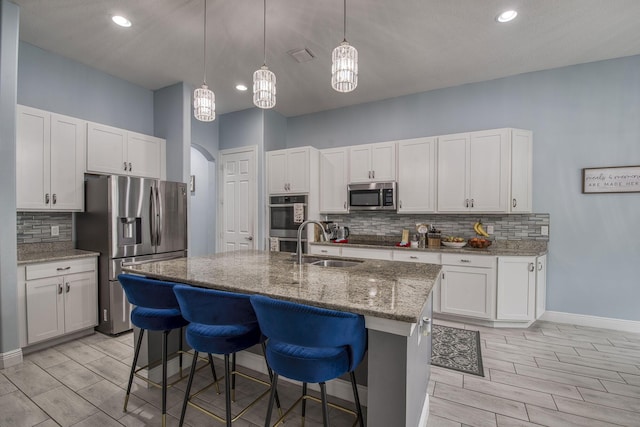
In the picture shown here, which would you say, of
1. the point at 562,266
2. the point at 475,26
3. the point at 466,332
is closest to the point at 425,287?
the point at 466,332

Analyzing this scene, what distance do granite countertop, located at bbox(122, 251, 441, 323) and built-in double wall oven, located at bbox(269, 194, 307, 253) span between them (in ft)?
6.59

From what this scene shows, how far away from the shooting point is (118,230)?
3.19 meters

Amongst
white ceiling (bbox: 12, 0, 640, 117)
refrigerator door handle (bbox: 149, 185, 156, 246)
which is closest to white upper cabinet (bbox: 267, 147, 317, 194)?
white ceiling (bbox: 12, 0, 640, 117)

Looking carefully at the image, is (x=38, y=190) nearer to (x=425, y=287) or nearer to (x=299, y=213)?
(x=299, y=213)

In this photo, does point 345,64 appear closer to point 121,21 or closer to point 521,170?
point 121,21

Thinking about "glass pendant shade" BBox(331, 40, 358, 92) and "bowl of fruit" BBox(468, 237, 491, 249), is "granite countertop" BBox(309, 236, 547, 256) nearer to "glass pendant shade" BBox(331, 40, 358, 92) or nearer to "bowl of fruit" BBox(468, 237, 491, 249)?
"bowl of fruit" BBox(468, 237, 491, 249)

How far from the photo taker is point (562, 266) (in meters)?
3.55

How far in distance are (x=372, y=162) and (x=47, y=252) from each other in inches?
159

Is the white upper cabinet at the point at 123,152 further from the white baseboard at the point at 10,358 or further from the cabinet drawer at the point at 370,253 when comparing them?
the cabinet drawer at the point at 370,253

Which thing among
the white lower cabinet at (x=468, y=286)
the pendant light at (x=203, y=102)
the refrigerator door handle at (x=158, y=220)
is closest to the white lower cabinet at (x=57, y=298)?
the refrigerator door handle at (x=158, y=220)

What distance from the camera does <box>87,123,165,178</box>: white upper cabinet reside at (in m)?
3.39

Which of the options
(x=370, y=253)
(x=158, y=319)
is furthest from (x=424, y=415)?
(x=370, y=253)

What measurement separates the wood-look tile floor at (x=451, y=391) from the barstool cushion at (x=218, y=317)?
66 centimetres

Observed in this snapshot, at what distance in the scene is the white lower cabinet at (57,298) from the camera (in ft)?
8.92
